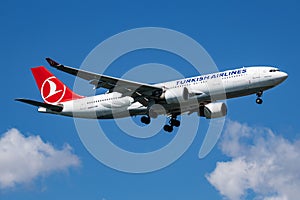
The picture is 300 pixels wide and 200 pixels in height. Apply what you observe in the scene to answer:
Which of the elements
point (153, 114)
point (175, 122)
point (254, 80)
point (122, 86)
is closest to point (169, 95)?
point (153, 114)

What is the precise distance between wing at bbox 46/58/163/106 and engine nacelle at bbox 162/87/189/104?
1302 mm

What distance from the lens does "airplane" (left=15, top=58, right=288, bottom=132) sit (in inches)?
2494

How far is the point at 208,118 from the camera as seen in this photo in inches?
2746

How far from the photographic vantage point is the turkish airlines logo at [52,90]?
257 feet

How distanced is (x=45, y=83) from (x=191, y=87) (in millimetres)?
23104

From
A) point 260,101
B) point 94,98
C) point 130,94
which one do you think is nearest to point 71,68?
point 130,94

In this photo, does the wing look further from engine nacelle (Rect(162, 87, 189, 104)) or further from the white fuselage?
the white fuselage

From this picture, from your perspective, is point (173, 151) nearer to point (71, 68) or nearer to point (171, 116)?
point (171, 116)

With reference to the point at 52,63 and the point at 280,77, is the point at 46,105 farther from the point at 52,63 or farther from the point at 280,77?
the point at 280,77

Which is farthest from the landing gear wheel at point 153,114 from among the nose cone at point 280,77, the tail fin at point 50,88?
the nose cone at point 280,77

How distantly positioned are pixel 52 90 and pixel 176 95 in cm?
2084

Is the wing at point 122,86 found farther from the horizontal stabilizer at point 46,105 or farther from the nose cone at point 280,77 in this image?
the nose cone at point 280,77

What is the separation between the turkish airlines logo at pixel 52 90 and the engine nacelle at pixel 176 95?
58.5 feet

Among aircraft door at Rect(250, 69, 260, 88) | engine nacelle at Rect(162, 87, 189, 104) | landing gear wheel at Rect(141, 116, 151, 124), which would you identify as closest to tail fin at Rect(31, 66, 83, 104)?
landing gear wheel at Rect(141, 116, 151, 124)
